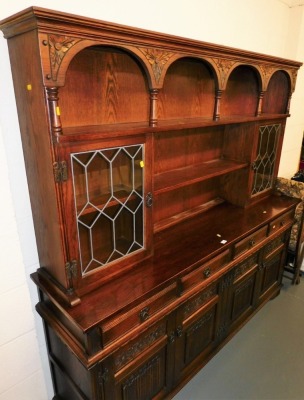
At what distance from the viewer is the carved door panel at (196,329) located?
1.62m

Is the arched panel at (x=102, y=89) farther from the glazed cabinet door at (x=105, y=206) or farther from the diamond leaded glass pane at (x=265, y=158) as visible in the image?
the diamond leaded glass pane at (x=265, y=158)

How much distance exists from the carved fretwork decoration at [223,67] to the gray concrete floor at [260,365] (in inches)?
73.4

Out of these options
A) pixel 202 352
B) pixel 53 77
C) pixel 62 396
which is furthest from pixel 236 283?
pixel 53 77

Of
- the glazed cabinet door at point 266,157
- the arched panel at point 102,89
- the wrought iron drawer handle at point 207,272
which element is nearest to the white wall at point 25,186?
the arched panel at point 102,89

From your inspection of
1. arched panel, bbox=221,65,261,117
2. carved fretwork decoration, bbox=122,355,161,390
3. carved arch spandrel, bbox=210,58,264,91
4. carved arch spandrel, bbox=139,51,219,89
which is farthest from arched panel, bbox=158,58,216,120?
carved fretwork decoration, bbox=122,355,161,390

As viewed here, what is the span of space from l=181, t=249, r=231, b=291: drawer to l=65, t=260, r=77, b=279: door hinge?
22.9 inches

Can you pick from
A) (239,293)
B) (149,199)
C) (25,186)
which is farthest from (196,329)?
(25,186)

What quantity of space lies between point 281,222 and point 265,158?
53cm

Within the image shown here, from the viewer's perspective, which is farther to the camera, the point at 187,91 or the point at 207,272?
the point at 187,91

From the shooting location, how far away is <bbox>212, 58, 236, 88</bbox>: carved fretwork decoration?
1556 mm

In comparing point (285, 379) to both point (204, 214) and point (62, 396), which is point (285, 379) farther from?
point (62, 396)

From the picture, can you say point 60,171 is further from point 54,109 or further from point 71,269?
point 71,269

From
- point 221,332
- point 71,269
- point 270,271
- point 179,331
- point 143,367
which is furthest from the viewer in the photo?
point 270,271

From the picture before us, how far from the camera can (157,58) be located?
1257 mm
